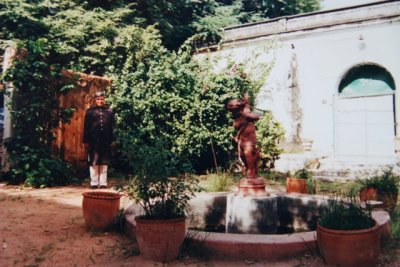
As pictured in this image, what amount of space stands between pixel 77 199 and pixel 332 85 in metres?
11.5

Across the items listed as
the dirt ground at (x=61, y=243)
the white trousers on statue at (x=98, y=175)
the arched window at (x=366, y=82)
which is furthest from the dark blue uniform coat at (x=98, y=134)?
the arched window at (x=366, y=82)

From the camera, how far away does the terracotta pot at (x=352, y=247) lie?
3.12 metres

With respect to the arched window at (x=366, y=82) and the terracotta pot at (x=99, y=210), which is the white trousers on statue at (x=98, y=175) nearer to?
the terracotta pot at (x=99, y=210)

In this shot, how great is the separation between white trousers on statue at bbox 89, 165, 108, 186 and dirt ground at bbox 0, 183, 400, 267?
1568mm

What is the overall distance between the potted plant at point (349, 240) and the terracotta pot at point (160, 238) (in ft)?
4.27

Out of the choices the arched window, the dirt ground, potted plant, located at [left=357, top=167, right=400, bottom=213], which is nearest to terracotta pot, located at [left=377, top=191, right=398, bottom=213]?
potted plant, located at [left=357, top=167, right=400, bottom=213]

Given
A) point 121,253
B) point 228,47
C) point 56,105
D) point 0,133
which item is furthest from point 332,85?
point 121,253

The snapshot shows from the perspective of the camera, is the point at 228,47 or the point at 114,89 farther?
the point at 228,47

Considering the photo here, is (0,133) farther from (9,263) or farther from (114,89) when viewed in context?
(9,263)

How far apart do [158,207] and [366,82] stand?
1309cm

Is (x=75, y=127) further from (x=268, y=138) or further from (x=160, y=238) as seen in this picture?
(x=160, y=238)

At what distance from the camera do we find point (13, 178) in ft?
23.7

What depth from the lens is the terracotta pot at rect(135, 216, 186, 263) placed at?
3324 millimetres

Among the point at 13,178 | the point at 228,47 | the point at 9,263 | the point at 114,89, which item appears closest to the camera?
the point at 9,263
